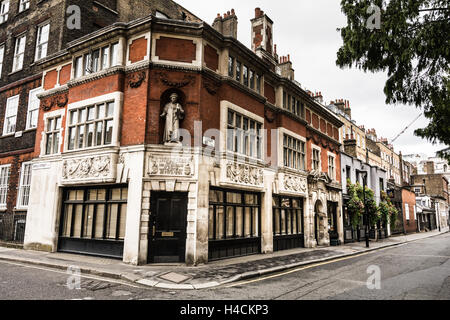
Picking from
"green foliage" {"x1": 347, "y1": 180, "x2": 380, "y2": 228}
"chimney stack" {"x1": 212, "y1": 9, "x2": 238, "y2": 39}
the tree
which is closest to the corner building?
"chimney stack" {"x1": 212, "y1": 9, "x2": 238, "y2": 39}

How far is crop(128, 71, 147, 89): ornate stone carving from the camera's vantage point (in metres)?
12.8

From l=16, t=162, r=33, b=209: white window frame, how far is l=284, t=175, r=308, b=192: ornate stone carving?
14.5 m

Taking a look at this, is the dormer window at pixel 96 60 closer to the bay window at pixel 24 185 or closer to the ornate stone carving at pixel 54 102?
the ornate stone carving at pixel 54 102

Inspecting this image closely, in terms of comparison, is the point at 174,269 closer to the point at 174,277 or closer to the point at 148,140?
the point at 174,277

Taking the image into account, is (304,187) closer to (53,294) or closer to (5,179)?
(53,294)

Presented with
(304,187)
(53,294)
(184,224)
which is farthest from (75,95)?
(304,187)

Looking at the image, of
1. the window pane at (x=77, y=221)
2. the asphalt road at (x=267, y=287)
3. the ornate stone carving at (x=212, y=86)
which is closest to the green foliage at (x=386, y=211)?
the asphalt road at (x=267, y=287)

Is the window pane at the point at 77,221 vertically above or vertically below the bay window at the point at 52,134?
below

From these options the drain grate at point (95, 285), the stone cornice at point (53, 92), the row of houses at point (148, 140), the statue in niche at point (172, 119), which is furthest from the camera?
the stone cornice at point (53, 92)

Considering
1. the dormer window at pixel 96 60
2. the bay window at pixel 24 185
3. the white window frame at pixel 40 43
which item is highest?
the white window frame at pixel 40 43

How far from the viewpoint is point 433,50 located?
7441 millimetres

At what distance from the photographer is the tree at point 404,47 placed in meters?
7.48

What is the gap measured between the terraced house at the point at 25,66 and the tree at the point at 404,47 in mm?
13968

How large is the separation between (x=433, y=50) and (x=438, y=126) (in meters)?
3.24
